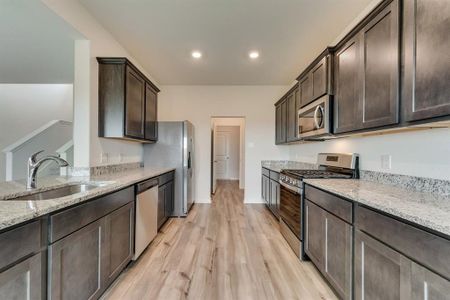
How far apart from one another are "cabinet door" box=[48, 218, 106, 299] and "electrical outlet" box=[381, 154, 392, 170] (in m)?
2.40

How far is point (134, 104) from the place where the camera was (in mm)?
3129

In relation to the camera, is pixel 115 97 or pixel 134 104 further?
pixel 134 104

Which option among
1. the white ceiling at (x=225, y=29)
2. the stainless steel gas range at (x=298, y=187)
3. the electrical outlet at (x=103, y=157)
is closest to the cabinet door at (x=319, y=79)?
the white ceiling at (x=225, y=29)

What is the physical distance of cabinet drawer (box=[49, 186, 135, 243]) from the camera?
124 cm

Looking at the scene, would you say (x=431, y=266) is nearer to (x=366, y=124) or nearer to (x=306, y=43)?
(x=366, y=124)

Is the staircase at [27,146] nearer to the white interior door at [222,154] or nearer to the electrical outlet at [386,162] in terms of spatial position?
the electrical outlet at [386,162]

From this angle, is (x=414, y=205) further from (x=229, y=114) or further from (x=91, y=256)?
(x=229, y=114)

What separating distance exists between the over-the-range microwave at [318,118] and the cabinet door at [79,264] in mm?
2253

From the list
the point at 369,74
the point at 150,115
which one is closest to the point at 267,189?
the point at 150,115

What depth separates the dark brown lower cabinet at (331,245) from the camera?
5.28 feet

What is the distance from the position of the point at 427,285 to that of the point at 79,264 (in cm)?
183

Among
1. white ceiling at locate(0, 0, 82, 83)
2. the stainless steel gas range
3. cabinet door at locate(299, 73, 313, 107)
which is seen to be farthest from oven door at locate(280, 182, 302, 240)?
white ceiling at locate(0, 0, 82, 83)

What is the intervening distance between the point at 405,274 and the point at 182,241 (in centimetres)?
247

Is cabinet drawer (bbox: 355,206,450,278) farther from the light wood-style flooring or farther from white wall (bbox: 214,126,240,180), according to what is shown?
white wall (bbox: 214,126,240,180)
